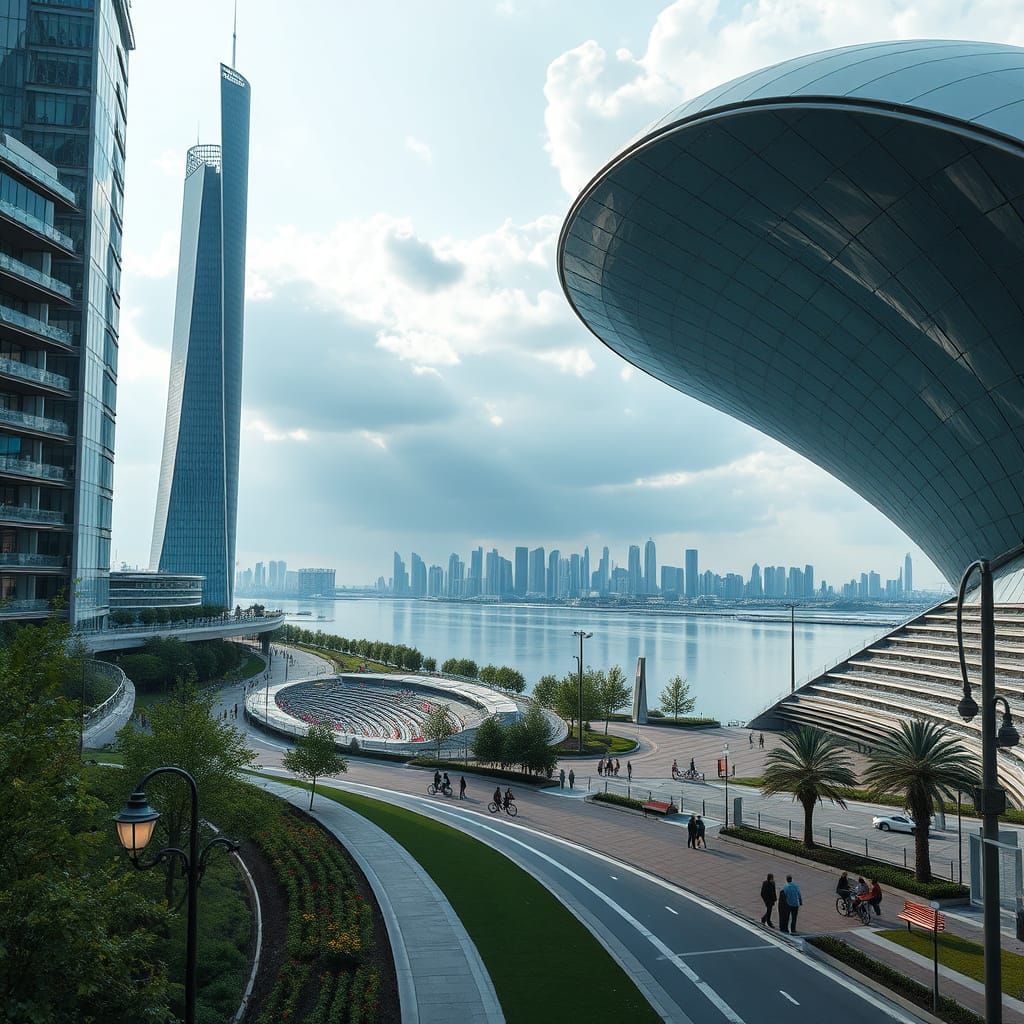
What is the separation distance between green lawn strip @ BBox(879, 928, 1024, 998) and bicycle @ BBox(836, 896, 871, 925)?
655mm

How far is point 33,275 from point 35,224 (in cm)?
291

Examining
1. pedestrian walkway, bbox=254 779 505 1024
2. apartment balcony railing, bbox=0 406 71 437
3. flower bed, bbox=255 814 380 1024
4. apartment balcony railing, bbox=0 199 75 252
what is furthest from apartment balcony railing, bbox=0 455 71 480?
pedestrian walkway, bbox=254 779 505 1024

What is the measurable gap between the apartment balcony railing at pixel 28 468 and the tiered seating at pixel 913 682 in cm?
4891

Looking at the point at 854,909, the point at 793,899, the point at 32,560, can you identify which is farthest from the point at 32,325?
the point at 854,909

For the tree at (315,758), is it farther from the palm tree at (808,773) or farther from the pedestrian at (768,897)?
the pedestrian at (768,897)

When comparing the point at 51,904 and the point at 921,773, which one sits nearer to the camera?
the point at 51,904

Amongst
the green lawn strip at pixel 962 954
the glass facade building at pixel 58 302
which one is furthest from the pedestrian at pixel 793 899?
the glass facade building at pixel 58 302

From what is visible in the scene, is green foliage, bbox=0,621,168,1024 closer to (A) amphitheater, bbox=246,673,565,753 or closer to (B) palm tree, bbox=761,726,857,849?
(B) palm tree, bbox=761,726,857,849

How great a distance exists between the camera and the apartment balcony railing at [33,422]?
146ft

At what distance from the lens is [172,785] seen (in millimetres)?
18844

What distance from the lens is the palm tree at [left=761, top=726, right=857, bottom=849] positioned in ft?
84.9

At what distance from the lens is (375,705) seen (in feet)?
253

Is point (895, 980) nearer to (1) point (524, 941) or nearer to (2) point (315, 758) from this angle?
(1) point (524, 941)

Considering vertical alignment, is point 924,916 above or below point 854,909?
above
